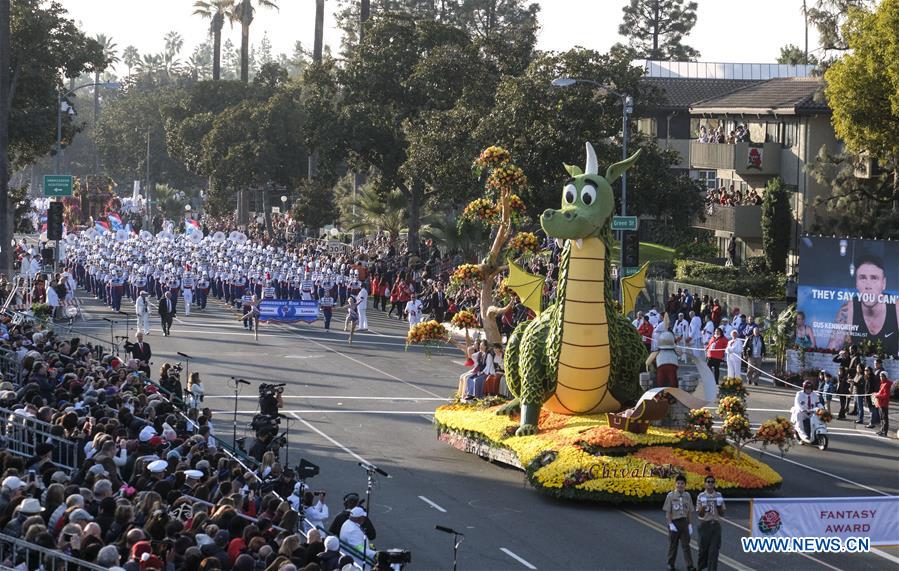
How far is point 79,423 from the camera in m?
18.8

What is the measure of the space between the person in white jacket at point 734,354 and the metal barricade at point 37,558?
958 inches

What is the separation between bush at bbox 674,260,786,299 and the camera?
152 ft

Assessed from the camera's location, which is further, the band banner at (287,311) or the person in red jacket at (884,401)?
the band banner at (287,311)

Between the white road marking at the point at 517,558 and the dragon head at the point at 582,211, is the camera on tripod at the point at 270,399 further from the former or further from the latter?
the white road marking at the point at 517,558

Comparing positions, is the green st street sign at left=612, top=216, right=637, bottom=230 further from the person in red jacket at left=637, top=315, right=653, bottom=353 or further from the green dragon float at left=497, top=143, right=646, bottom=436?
the green dragon float at left=497, top=143, right=646, bottom=436

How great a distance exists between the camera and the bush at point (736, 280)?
152ft

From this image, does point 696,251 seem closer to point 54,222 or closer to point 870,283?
point 870,283

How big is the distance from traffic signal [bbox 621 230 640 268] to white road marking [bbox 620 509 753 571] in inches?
663

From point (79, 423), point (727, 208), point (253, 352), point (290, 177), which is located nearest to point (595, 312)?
point (79, 423)

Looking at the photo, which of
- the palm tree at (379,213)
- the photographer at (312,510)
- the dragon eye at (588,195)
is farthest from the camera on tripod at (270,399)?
the palm tree at (379,213)

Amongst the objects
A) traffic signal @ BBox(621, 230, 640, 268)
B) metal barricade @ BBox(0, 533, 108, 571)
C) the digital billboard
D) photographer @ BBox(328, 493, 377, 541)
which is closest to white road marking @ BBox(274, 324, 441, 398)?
traffic signal @ BBox(621, 230, 640, 268)

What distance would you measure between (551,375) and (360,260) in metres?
31.2

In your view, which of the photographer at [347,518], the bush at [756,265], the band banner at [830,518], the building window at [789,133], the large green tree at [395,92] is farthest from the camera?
the large green tree at [395,92]

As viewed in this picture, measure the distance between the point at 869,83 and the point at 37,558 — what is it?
34895mm
